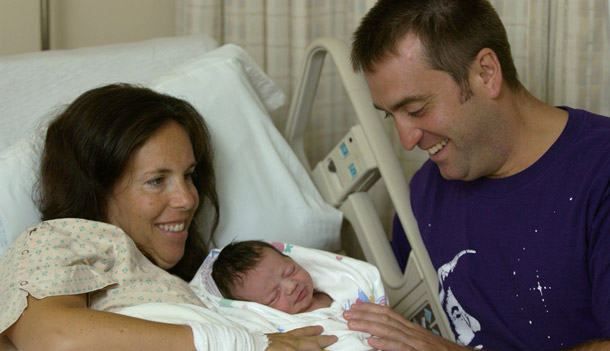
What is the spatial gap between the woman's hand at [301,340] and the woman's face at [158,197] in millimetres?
416

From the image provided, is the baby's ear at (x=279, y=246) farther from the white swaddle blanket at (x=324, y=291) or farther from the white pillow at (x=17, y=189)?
the white pillow at (x=17, y=189)

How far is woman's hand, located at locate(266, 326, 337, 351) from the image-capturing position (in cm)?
164

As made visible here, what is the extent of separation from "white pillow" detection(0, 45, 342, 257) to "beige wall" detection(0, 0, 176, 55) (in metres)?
1.01

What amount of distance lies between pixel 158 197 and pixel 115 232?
6.1 inches

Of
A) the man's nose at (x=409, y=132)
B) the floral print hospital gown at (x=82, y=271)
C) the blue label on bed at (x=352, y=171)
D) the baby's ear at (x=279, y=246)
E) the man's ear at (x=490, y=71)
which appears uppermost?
the man's ear at (x=490, y=71)

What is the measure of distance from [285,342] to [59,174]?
2.42ft

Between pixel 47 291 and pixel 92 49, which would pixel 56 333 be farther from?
pixel 92 49

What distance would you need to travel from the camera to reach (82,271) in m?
1.65

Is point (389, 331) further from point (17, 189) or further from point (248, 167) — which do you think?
point (17, 189)

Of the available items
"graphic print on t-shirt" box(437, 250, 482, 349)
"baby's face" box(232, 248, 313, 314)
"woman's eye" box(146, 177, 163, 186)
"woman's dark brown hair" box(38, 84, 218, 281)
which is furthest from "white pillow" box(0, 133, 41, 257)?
"graphic print on t-shirt" box(437, 250, 482, 349)

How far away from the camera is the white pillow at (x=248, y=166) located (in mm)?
2219

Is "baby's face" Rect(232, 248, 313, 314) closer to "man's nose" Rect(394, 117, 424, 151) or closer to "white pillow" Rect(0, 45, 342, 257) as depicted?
"white pillow" Rect(0, 45, 342, 257)

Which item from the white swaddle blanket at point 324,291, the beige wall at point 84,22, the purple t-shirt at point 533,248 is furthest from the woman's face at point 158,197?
the beige wall at point 84,22

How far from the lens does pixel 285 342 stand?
5.41 feet
